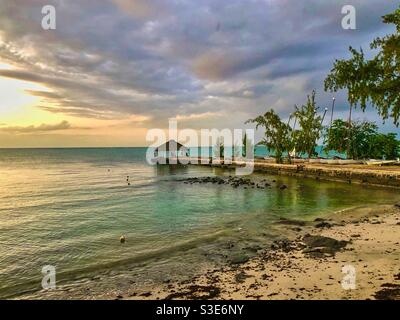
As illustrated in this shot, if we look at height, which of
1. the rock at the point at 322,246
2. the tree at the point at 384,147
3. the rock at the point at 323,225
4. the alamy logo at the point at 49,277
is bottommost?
the alamy logo at the point at 49,277

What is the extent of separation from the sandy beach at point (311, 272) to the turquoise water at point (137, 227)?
1.67m

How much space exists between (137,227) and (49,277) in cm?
901

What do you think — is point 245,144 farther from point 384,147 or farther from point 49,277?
A: point 49,277

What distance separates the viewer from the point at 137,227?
2223cm

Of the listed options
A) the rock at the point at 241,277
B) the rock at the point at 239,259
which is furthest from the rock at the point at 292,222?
the rock at the point at 241,277

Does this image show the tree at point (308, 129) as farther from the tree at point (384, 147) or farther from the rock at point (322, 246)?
the rock at point (322, 246)

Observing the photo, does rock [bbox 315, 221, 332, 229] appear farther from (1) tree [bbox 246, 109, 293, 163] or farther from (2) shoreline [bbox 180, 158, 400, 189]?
(1) tree [bbox 246, 109, 293, 163]

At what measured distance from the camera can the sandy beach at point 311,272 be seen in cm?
948

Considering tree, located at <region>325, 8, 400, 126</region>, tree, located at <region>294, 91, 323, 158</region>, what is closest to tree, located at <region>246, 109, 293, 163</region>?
tree, located at <region>294, 91, 323, 158</region>

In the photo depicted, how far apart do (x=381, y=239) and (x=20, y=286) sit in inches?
613

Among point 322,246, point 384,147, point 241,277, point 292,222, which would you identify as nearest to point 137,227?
point 292,222

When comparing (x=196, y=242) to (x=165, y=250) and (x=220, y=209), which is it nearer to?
(x=165, y=250)

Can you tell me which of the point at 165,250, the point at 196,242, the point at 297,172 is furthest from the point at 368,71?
the point at 297,172

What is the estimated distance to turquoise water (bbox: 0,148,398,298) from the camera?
1405 cm
